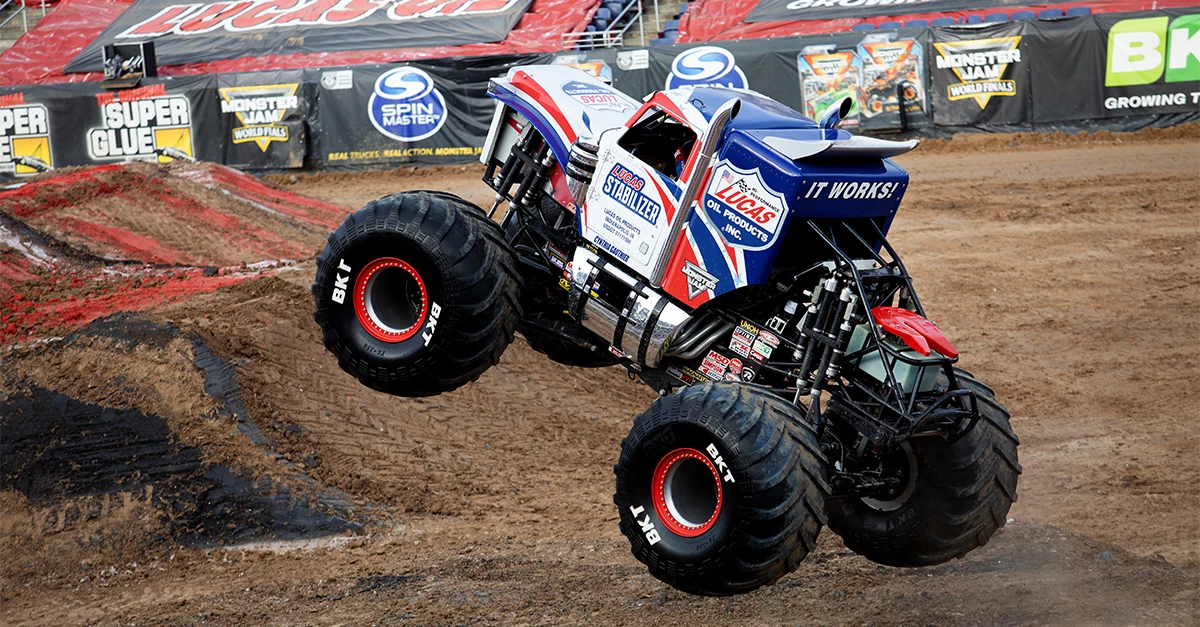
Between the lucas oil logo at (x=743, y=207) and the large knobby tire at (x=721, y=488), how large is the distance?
86 centimetres

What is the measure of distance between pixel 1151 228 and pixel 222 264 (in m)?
12.4

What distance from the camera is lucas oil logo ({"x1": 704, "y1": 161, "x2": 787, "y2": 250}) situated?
6.27 meters

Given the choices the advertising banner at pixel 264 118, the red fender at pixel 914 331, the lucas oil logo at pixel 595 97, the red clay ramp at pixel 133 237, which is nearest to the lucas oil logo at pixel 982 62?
the red clay ramp at pixel 133 237

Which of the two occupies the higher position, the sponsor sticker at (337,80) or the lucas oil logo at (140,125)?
the sponsor sticker at (337,80)

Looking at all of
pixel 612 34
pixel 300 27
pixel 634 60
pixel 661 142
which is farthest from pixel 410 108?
pixel 661 142

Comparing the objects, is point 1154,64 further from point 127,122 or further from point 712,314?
point 127,122

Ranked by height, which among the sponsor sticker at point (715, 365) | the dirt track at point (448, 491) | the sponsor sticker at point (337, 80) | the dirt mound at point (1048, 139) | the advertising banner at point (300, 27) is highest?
the advertising banner at point (300, 27)

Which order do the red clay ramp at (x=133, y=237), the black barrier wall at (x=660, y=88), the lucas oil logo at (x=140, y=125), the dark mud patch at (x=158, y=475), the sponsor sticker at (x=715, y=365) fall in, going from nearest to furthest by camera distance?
the sponsor sticker at (x=715, y=365)
the dark mud patch at (x=158, y=475)
the red clay ramp at (x=133, y=237)
the black barrier wall at (x=660, y=88)
the lucas oil logo at (x=140, y=125)

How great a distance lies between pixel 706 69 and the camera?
20844 millimetres

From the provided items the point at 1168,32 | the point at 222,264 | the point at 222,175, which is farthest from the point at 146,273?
the point at 1168,32

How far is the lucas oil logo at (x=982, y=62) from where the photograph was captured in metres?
19.6

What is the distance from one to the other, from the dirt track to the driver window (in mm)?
2946

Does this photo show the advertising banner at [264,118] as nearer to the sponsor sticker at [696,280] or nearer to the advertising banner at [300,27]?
the advertising banner at [300,27]

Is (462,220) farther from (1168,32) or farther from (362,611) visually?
(1168,32)
